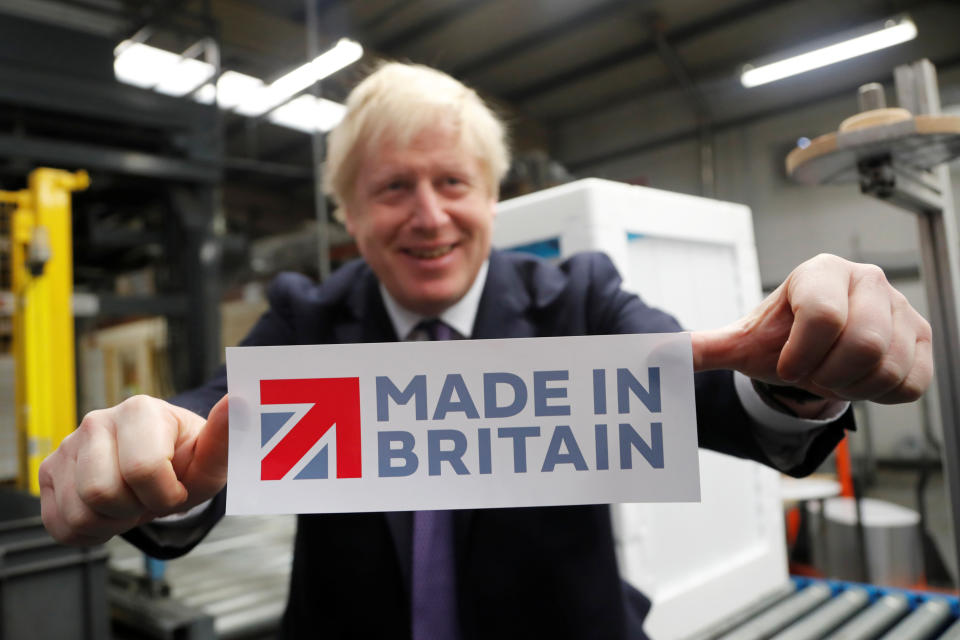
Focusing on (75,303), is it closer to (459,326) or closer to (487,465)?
(459,326)

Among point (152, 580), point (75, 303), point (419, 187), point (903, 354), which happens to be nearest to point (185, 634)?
point (152, 580)

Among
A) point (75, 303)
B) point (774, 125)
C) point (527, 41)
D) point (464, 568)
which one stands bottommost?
point (464, 568)

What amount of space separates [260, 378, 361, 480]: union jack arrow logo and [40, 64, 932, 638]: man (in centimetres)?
25

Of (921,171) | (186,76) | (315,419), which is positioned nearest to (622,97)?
(186,76)

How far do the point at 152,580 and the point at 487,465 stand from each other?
5.68 feet

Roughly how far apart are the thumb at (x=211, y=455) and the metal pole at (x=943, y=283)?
47.7 inches

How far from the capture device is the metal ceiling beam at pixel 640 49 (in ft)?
17.2

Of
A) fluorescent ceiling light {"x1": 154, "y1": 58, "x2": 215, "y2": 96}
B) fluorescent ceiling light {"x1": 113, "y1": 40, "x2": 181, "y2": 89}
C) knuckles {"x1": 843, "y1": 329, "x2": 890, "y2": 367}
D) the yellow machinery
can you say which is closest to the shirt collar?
knuckles {"x1": 843, "y1": 329, "x2": 890, "y2": 367}

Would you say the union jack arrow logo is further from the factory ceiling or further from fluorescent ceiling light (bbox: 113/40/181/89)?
fluorescent ceiling light (bbox: 113/40/181/89)

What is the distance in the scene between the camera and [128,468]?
0.39 m

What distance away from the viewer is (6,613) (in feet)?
4.44

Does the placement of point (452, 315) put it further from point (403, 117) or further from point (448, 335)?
point (403, 117)

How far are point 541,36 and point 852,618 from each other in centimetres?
552

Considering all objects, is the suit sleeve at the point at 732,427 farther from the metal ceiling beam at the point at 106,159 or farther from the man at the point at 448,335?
the metal ceiling beam at the point at 106,159
